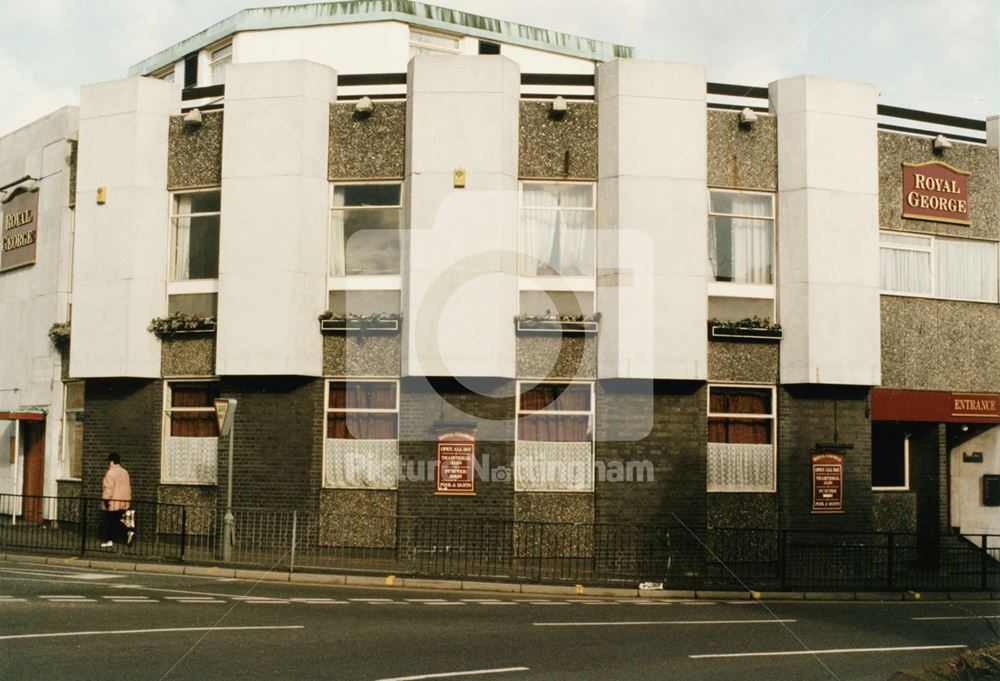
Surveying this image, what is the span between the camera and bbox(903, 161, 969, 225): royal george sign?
22561mm

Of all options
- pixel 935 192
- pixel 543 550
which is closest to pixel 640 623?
pixel 543 550

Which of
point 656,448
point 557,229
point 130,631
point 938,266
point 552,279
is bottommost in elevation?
point 130,631

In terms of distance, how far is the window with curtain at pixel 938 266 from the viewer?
22.6 metres

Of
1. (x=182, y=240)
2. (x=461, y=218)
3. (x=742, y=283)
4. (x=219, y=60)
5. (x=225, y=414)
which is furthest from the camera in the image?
(x=219, y=60)

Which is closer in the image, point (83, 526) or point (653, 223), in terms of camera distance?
point (83, 526)

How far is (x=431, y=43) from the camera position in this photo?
1259 inches

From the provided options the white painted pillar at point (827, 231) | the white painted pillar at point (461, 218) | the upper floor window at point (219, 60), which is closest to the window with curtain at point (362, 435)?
the white painted pillar at point (461, 218)

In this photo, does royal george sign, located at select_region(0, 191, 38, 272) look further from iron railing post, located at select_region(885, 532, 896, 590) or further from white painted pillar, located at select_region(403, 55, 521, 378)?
iron railing post, located at select_region(885, 532, 896, 590)

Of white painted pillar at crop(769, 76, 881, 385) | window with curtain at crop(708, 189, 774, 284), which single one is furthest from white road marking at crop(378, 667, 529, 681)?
window with curtain at crop(708, 189, 774, 284)

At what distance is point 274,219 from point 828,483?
12.1m

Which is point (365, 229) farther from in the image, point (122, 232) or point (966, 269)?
point (966, 269)

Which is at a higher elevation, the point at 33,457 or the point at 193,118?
the point at 193,118

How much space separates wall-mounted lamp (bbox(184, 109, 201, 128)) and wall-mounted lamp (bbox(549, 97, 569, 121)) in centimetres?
720

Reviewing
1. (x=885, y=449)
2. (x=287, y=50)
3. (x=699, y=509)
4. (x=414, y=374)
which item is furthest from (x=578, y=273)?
(x=287, y=50)
